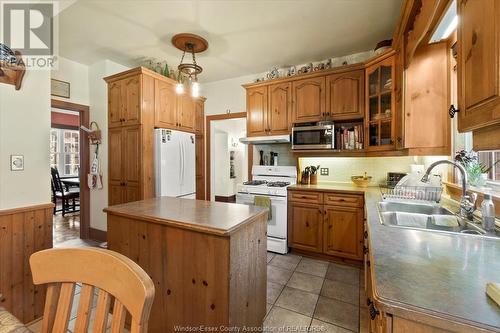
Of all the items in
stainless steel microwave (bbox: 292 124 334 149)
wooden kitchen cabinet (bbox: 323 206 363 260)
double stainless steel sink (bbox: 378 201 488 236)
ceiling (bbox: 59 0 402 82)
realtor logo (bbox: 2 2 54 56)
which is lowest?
wooden kitchen cabinet (bbox: 323 206 363 260)

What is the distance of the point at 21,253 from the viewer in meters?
1.94

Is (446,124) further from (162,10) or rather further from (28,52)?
(28,52)

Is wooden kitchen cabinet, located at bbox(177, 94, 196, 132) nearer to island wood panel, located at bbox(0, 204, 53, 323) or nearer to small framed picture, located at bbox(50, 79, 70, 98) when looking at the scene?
small framed picture, located at bbox(50, 79, 70, 98)

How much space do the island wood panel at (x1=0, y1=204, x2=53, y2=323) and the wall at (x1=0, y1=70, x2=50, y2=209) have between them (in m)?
0.11

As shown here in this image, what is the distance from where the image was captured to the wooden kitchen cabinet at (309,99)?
322 cm

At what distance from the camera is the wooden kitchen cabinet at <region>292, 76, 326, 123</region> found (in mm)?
3223

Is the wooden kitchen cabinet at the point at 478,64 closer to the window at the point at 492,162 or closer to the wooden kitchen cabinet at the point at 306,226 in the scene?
the window at the point at 492,162

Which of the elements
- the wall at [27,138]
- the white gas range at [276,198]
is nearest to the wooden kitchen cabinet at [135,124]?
the wall at [27,138]

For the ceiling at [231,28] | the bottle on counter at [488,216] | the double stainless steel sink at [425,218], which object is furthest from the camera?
the ceiling at [231,28]

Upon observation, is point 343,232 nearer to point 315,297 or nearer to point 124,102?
point 315,297

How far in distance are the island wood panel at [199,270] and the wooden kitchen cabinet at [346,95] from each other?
2.14 metres

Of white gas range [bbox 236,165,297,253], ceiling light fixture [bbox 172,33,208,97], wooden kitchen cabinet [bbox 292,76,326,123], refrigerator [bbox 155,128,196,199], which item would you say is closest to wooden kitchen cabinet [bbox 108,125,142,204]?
refrigerator [bbox 155,128,196,199]

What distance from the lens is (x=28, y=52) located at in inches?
79.2

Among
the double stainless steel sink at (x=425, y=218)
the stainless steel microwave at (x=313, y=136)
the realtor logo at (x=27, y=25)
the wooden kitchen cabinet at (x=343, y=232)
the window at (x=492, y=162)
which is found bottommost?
the wooden kitchen cabinet at (x=343, y=232)
